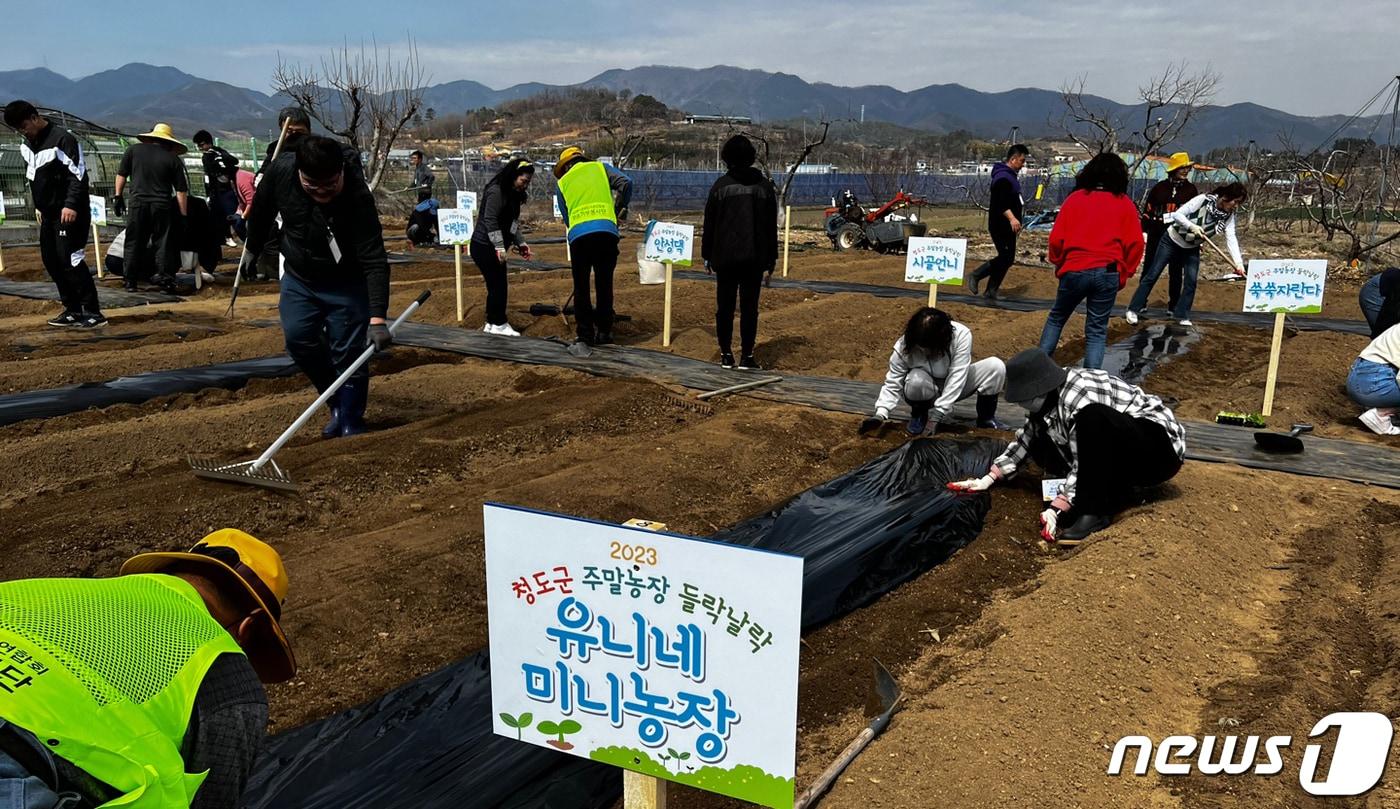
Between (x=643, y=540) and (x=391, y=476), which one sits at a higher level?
(x=643, y=540)

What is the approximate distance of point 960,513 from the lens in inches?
170

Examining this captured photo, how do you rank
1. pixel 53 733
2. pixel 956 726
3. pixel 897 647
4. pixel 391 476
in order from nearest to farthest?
pixel 53 733 → pixel 956 726 → pixel 897 647 → pixel 391 476

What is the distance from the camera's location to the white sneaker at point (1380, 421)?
5832 millimetres

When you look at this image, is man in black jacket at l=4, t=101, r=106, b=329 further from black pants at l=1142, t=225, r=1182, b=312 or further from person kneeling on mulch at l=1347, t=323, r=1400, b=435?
black pants at l=1142, t=225, r=1182, b=312

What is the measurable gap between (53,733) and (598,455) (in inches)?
158

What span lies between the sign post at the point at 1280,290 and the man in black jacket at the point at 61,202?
8724mm

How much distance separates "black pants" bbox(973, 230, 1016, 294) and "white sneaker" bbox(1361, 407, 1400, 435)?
15.5ft

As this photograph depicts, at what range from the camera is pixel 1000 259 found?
10.6 metres

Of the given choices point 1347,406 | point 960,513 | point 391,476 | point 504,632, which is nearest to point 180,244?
point 391,476

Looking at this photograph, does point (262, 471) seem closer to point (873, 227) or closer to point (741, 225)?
point (741, 225)

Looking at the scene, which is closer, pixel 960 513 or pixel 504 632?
pixel 504 632

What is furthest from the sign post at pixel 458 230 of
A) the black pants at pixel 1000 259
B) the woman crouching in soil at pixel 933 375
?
the black pants at pixel 1000 259

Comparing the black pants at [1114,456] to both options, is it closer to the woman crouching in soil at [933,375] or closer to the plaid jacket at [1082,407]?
the plaid jacket at [1082,407]

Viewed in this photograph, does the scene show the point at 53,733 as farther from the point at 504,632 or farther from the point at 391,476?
the point at 391,476
